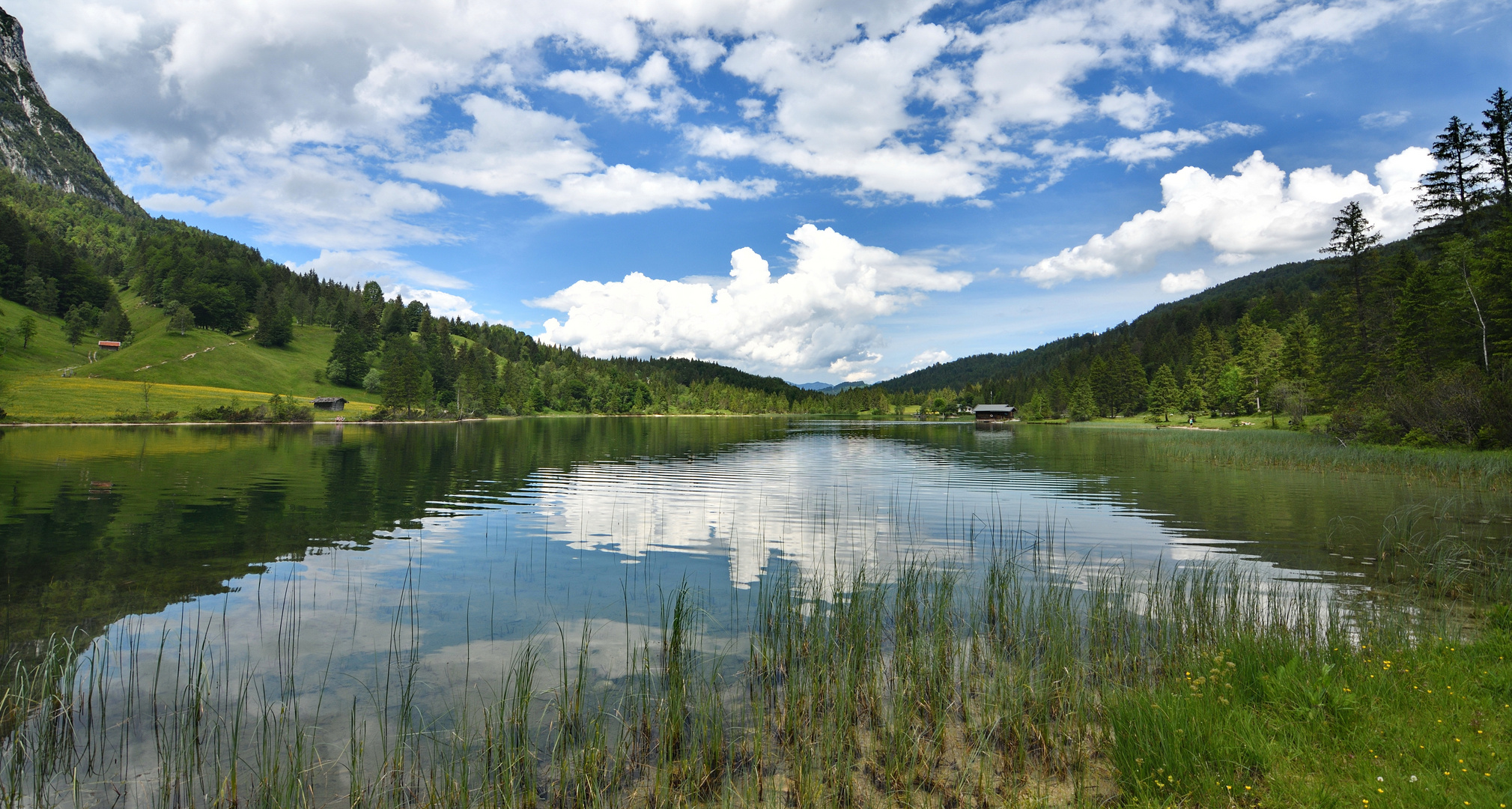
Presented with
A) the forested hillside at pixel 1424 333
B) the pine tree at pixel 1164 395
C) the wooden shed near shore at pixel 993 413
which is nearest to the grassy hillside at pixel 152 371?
the forested hillside at pixel 1424 333

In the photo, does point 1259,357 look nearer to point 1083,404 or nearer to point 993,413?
point 1083,404

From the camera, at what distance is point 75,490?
26.5 metres

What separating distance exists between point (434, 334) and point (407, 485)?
174 meters

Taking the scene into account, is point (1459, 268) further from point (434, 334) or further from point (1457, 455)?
point (434, 334)

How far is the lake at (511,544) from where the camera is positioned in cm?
1022

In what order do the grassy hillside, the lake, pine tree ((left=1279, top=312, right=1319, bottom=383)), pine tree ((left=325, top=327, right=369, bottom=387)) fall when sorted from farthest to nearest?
pine tree ((left=325, top=327, right=369, bottom=387)) → pine tree ((left=1279, top=312, right=1319, bottom=383)) → the grassy hillside → the lake

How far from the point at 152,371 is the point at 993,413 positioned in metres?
178

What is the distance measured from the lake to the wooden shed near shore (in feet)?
373

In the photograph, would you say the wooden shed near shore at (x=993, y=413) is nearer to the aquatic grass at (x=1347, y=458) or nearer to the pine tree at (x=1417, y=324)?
the aquatic grass at (x=1347, y=458)

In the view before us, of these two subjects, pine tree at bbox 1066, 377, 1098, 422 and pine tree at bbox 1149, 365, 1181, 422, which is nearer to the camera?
pine tree at bbox 1149, 365, 1181, 422

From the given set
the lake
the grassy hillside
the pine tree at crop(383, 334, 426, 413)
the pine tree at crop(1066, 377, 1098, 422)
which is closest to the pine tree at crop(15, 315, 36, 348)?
the grassy hillside

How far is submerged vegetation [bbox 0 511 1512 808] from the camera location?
5.70m

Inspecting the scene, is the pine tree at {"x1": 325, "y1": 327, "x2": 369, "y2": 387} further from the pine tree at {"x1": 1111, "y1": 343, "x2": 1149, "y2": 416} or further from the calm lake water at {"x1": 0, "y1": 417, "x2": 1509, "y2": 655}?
the pine tree at {"x1": 1111, "y1": 343, "x2": 1149, "y2": 416}

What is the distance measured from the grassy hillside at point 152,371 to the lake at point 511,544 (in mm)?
56494
